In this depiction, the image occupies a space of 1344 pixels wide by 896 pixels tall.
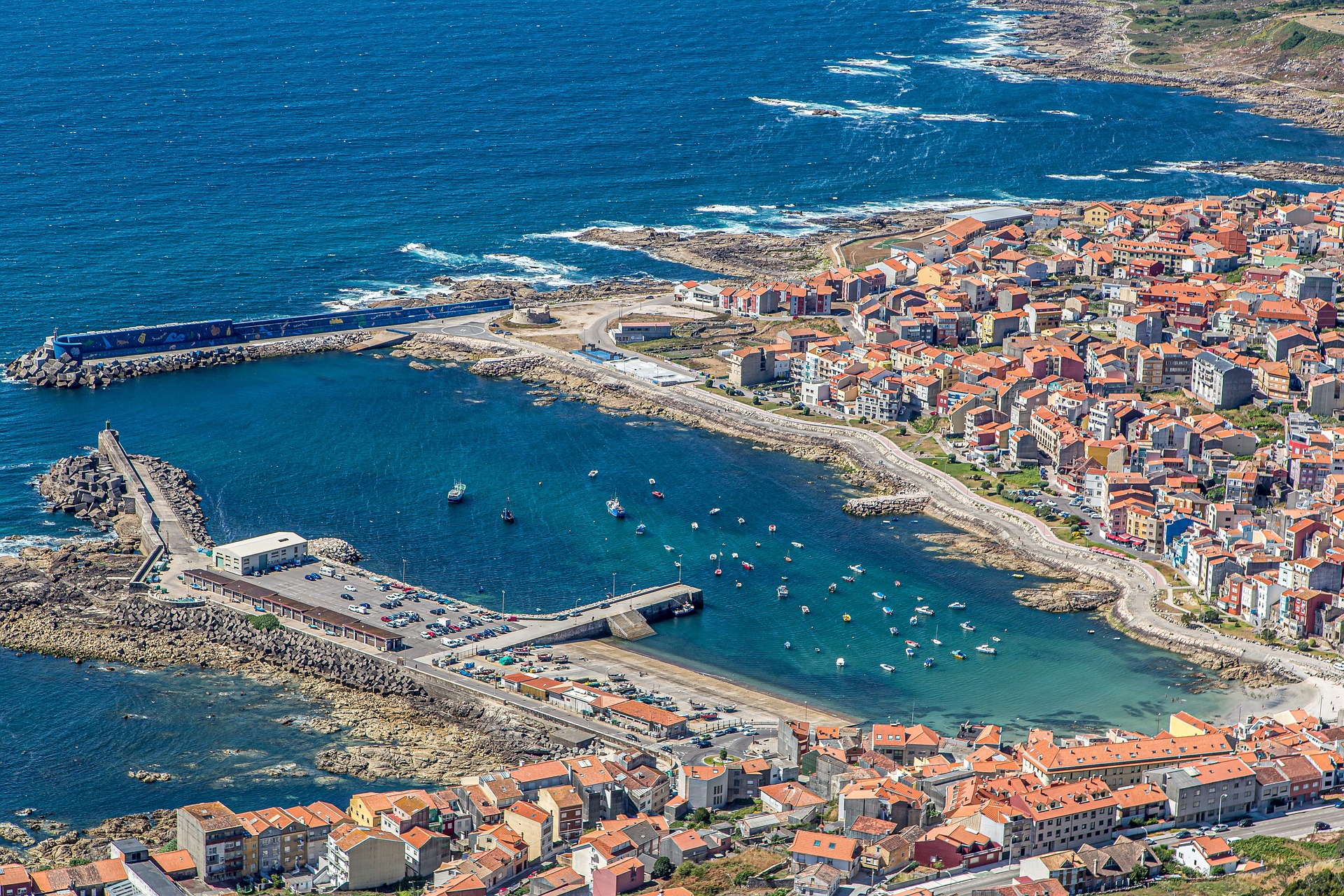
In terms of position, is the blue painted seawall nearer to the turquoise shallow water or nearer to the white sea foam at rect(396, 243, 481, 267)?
the turquoise shallow water

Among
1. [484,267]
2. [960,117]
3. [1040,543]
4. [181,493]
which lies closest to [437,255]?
[484,267]

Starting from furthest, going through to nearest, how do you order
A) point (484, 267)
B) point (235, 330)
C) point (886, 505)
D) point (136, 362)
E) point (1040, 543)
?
point (484, 267), point (235, 330), point (136, 362), point (886, 505), point (1040, 543)

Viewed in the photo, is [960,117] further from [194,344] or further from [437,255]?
[194,344]

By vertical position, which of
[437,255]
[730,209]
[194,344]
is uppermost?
[730,209]

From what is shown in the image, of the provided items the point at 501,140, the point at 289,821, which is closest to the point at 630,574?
the point at 289,821

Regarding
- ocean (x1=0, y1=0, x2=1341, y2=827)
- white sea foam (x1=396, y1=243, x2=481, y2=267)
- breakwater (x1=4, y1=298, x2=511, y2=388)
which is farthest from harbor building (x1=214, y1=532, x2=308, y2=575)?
white sea foam (x1=396, y1=243, x2=481, y2=267)

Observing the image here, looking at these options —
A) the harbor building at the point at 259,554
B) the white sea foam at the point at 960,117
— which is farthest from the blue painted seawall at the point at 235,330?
the white sea foam at the point at 960,117

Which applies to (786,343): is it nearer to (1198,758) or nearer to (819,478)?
(819,478)
